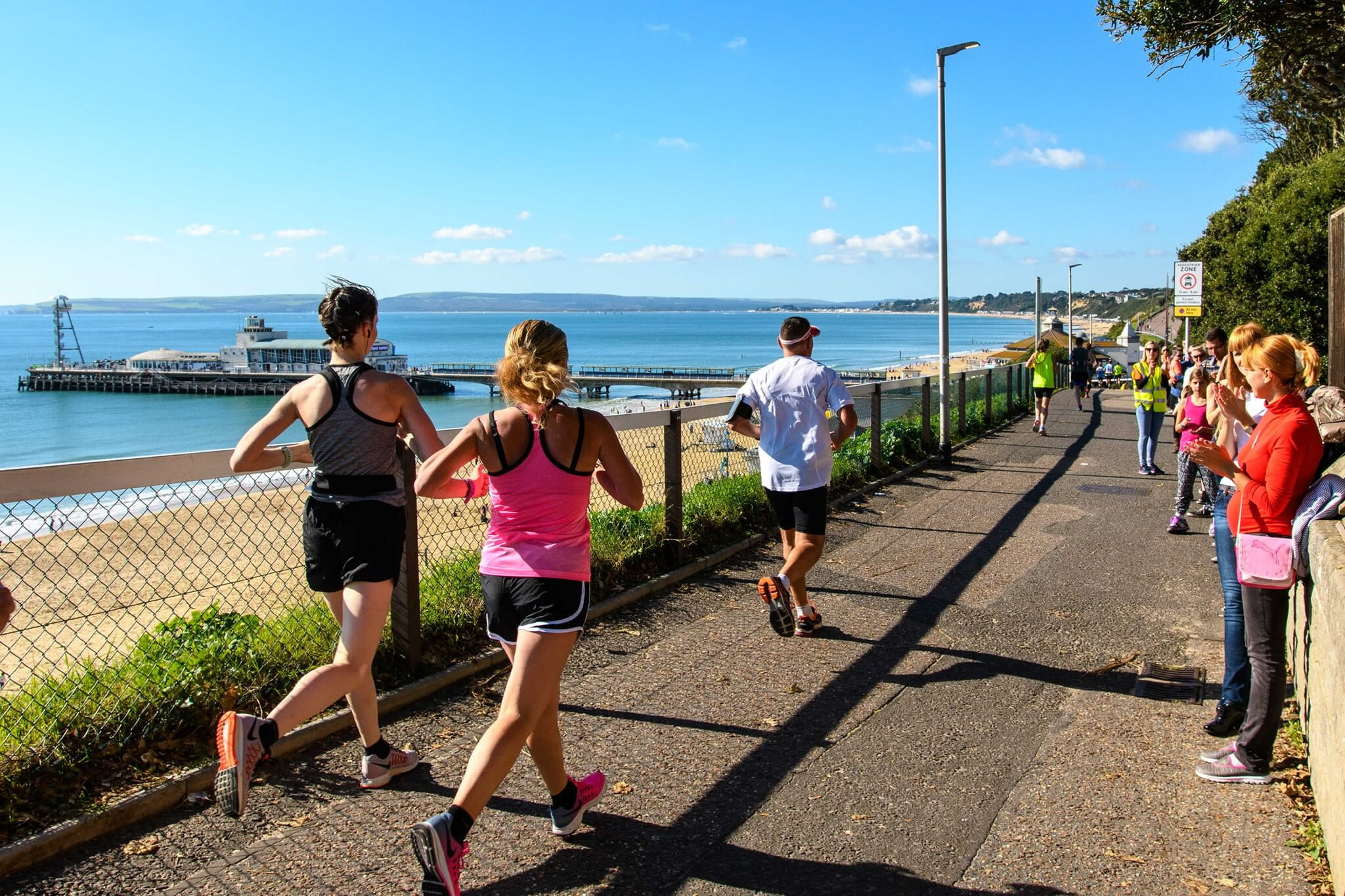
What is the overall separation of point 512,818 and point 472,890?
0.51 metres

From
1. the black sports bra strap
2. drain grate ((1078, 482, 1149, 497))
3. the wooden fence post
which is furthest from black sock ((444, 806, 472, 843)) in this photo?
drain grate ((1078, 482, 1149, 497))

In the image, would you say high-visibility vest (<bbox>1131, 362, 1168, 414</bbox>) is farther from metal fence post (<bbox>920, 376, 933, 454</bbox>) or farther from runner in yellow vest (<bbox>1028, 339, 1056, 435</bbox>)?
runner in yellow vest (<bbox>1028, 339, 1056, 435</bbox>)

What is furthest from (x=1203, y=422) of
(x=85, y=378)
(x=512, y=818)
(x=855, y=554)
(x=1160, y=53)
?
(x=85, y=378)

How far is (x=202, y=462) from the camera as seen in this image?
4.59 m

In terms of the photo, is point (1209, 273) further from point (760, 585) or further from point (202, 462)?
point (202, 462)

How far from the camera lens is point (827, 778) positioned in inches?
159

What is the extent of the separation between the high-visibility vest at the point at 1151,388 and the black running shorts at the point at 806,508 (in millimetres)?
7618

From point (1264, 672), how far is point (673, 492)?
4.39 meters

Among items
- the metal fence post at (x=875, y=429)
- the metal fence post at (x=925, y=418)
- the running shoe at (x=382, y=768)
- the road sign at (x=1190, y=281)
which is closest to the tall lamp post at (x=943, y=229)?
the metal fence post at (x=925, y=418)

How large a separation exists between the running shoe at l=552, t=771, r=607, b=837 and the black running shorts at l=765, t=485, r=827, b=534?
2.55m

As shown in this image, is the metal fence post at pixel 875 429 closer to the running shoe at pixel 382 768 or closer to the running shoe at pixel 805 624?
the running shoe at pixel 805 624

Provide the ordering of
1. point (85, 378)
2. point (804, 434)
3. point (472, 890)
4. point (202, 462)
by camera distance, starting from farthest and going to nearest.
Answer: point (85, 378) → point (804, 434) → point (202, 462) → point (472, 890)

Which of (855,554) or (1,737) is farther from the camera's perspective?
(855,554)

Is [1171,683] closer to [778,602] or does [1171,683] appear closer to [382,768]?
[778,602]
